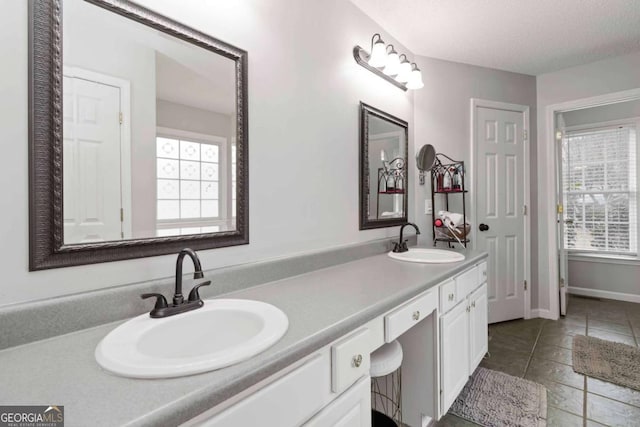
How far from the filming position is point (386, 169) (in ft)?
7.27

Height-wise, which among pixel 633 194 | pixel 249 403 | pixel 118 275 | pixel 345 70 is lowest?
pixel 249 403

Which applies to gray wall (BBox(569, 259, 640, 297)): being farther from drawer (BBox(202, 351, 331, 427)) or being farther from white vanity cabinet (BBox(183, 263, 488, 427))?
drawer (BBox(202, 351, 331, 427))

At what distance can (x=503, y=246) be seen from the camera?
118 inches

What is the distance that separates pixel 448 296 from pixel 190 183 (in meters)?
1.32

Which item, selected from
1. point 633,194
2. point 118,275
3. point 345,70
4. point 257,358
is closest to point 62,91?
point 118,275

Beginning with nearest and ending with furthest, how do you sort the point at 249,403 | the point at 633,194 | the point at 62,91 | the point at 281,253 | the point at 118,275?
the point at 249,403 → the point at 62,91 → the point at 118,275 → the point at 281,253 → the point at 633,194

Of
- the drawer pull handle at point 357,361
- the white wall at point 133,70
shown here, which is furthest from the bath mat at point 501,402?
the white wall at point 133,70

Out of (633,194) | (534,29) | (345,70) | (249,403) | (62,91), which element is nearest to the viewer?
(249,403)

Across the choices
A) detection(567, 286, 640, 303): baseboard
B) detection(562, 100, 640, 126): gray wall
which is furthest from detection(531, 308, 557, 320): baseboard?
detection(562, 100, 640, 126): gray wall

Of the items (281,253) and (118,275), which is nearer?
(118,275)

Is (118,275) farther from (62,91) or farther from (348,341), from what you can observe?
(348,341)

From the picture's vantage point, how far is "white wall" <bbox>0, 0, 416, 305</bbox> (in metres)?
0.78

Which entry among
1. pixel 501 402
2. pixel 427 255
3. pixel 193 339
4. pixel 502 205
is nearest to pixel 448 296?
pixel 427 255

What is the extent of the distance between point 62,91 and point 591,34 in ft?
11.0
